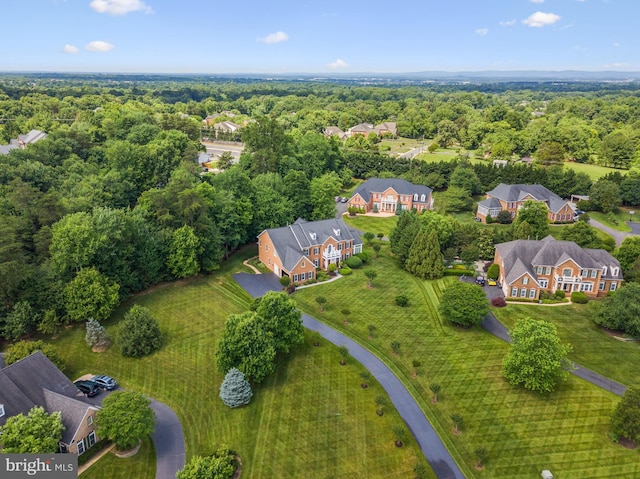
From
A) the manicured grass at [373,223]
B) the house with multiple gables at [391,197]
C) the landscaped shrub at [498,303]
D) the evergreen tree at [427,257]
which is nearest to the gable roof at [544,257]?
the landscaped shrub at [498,303]

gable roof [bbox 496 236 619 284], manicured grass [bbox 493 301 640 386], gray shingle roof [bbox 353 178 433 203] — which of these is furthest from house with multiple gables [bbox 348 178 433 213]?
manicured grass [bbox 493 301 640 386]

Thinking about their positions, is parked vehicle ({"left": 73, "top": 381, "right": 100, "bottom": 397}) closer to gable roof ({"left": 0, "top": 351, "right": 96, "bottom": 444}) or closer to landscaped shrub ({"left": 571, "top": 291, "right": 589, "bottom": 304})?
gable roof ({"left": 0, "top": 351, "right": 96, "bottom": 444})

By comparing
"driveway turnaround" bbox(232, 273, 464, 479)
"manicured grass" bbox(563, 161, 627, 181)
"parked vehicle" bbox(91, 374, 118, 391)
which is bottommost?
"driveway turnaround" bbox(232, 273, 464, 479)

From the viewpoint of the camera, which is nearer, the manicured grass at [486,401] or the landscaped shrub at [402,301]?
the manicured grass at [486,401]

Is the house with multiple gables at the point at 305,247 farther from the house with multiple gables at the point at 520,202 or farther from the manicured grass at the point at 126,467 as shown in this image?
the house with multiple gables at the point at 520,202

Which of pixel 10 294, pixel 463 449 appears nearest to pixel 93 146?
pixel 10 294

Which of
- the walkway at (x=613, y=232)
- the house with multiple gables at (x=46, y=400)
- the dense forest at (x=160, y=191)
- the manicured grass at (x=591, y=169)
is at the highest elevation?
the dense forest at (x=160, y=191)
